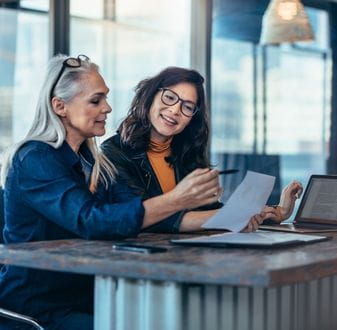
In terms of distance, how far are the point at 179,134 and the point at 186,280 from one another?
4.32 feet

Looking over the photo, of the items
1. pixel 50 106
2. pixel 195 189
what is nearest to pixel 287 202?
pixel 195 189

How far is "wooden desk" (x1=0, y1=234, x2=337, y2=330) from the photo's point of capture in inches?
64.2

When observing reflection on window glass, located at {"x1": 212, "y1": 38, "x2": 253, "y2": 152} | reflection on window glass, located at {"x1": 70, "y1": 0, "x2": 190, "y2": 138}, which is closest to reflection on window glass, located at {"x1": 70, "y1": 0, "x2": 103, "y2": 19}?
reflection on window glass, located at {"x1": 70, "y1": 0, "x2": 190, "y2": 138}

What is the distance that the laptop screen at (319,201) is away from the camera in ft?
8.90

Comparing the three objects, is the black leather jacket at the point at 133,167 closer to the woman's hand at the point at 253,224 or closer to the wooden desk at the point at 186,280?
the woman's hand at the point at 253,224

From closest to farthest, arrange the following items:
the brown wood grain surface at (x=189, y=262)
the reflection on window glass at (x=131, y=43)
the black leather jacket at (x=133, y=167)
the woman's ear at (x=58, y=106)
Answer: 1. the brown wood grain surface at (x=189, y=262)
2. the woman's ear at (x=58, y=106)
3. the black leather jacket at (x=133, y=167)
4. the reflection on window glass at (x=131, y=43)

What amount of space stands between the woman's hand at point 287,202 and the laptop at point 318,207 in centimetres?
5

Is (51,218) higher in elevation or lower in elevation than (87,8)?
lower

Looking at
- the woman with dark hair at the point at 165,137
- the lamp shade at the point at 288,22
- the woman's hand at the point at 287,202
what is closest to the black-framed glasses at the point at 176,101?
the woman with dark hair at the point at 165,137

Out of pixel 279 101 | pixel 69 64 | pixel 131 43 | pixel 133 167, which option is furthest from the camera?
pixel 279 101

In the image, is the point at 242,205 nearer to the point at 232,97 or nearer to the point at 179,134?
the point at 179,134

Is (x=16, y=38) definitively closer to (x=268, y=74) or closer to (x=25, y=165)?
(x=268, y=74)

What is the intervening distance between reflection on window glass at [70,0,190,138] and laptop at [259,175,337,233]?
3.04 metres

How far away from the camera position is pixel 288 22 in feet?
15.0
